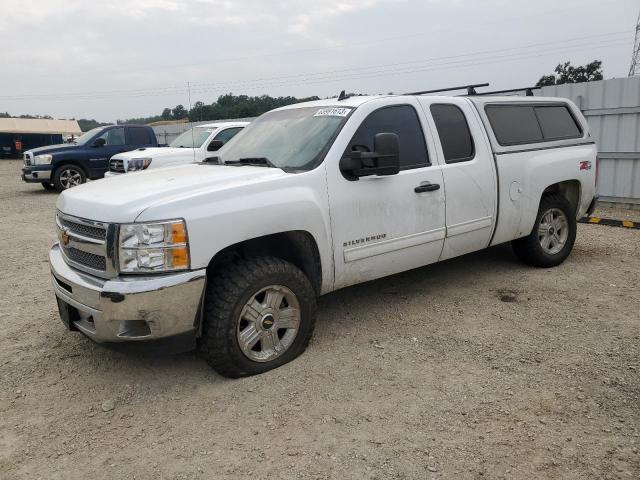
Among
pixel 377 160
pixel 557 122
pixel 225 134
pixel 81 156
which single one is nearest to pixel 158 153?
pixel 225 134

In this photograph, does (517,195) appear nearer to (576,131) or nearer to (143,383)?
(576,131)

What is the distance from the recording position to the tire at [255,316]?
327 centimetres

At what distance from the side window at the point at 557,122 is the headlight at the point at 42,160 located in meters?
12.1

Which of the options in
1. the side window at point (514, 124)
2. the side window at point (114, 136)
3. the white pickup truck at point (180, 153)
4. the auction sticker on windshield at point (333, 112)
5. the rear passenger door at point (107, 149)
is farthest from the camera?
the side window at point (114, 136)

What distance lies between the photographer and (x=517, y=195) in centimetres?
507

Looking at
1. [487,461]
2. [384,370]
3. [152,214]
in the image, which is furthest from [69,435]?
[487,461]

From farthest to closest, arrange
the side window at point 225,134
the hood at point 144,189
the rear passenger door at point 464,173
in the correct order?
the side window at point 225,134, the rear passenger door at point 464,173, the hood at point 144,189

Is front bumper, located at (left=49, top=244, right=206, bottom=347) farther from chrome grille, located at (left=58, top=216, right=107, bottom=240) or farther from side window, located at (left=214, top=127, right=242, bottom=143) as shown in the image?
side window, located at (left=214, top=127, right=242, bottom=143)

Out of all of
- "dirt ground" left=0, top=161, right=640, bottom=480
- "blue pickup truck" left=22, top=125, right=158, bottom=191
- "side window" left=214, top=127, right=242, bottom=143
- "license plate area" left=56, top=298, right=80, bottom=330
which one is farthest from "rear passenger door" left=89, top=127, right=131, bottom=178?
"license plate area" left=56, top=298, right=80, bottom=330

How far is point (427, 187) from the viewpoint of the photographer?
4.28 m

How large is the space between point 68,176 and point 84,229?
11.6 m

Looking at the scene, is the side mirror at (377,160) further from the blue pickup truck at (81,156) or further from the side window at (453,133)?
the blue pickup truck at (81,156)

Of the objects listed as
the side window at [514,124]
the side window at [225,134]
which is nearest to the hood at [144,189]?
the side window at [514,124]

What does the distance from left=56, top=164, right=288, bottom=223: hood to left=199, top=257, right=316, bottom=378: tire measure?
550mm
